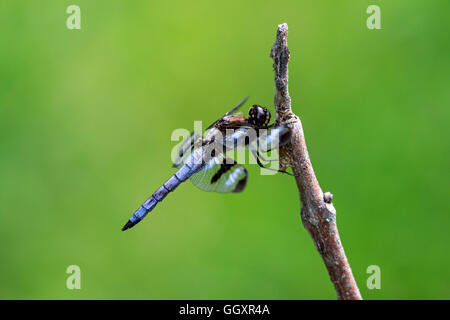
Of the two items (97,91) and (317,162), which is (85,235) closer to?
(97,91)

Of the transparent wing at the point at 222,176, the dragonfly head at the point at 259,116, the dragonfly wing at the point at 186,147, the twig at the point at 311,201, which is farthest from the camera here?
the dragonfly wing at the point at 186,147

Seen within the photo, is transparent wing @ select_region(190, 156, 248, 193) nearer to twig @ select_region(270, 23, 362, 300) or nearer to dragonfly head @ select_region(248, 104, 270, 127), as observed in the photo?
dragonfly head @ select_region(248, 104, 270, 127)

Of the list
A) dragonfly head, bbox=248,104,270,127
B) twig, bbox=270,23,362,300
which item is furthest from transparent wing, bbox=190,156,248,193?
twig, bbox=270,23,362,300

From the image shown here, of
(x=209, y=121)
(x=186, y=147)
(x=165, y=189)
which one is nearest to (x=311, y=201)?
(x=165, y=189)

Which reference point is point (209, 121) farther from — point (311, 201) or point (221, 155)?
point (311, 201)

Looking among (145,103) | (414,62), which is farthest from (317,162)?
(145,103)

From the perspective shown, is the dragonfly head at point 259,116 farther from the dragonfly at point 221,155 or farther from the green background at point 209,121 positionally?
the green background at point 209,121

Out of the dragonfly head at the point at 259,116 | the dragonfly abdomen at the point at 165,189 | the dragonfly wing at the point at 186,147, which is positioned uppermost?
the dragonfly head at the point at 259,116

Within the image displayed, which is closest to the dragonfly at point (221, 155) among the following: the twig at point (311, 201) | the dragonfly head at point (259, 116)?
the dragonfly head at point (259, 116)
